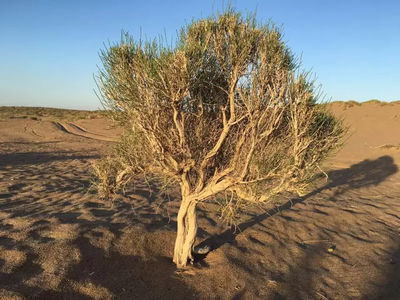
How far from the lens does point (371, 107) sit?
1286 inches

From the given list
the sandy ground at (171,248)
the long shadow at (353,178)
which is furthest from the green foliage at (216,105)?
the long shadow at (353,178)

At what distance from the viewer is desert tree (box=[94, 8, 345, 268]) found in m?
4.51

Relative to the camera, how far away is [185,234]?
5996 millimetres

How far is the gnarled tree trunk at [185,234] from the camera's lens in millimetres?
5855

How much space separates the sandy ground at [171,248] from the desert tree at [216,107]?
1022 mm

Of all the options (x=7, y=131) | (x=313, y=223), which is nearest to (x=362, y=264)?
(x=313, y=223)

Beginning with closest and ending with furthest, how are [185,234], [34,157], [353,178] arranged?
[185,234] < [353,178] < [34,157]

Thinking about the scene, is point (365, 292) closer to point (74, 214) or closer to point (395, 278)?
point (395, 278)

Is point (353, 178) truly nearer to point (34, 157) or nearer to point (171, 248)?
point (171, 248)

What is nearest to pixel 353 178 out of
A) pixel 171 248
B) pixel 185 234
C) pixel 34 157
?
pixel 171 248

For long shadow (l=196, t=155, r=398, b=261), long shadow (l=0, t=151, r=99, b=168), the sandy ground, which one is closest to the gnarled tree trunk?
the sandy ground

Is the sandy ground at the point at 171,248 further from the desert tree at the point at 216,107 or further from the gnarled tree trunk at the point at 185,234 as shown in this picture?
the desert tree at the point at 216,107

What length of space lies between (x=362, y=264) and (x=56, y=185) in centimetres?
918

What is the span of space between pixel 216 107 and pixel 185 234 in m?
2.53
